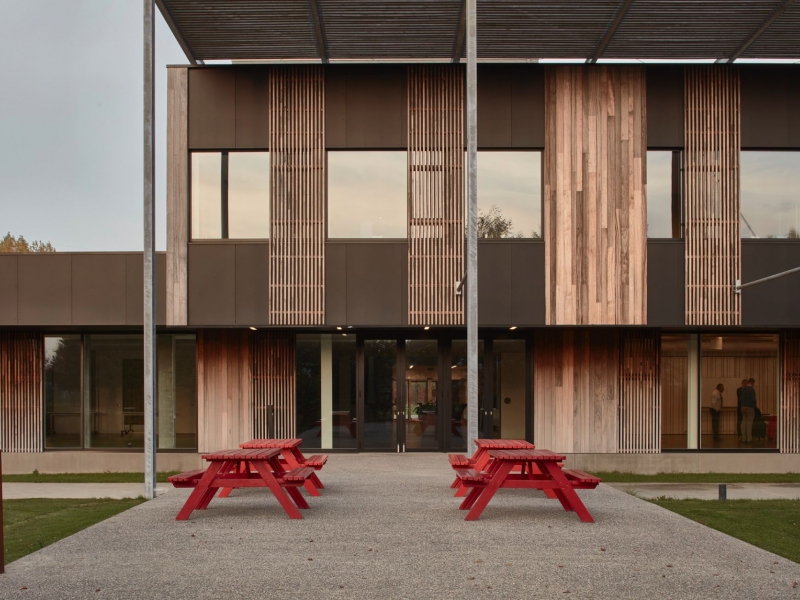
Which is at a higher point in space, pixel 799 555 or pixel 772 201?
pixel 772 201

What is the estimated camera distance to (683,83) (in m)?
16.7

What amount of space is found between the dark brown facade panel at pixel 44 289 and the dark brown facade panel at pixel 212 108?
13.1 ft

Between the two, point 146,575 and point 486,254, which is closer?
point 146,575

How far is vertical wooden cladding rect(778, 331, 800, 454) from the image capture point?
17.8m

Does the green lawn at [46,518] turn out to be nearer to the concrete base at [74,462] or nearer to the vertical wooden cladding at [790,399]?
the concrete base at [74,462]

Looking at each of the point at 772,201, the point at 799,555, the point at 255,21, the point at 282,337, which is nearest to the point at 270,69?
the point at 255,21

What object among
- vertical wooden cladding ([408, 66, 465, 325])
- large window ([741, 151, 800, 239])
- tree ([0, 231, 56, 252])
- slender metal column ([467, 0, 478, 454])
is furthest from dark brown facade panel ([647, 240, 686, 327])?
tree ([0, 231, 56, 252])

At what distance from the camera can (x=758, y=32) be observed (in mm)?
15766

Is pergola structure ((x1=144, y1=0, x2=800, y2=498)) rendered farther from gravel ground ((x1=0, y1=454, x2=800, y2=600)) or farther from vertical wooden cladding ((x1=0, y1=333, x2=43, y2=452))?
gravel ground ((x1=0, y1=454, x2=800, y2=600))

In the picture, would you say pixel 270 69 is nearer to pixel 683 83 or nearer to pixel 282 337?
pixel 282 337

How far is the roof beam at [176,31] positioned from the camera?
14867 mm

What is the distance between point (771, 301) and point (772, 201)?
7.24 feet

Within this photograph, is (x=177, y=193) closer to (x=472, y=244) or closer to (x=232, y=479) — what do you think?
(x=472, y=244)

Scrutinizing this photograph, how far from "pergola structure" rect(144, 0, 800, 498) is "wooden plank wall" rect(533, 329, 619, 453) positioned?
20.0 ft
